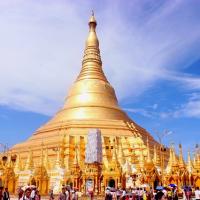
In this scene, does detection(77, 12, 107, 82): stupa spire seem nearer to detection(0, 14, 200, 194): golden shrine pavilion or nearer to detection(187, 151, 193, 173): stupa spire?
detection(0, 14, 200, 194): golden shrine pavilion

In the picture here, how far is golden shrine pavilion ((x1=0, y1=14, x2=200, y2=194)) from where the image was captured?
3134 cm

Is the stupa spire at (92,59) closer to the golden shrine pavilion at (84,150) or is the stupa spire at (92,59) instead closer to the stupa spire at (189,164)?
the golden shrine pavilion at (84,150)

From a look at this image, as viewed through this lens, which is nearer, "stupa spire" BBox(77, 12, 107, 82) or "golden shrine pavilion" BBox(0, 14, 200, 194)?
"golden shrine pavilion" BBox(0, 14, 200, 194)

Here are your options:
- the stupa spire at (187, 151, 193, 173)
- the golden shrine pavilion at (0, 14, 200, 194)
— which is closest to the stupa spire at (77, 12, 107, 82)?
the golden shrine pavilion at (0, 14, 200, 194)

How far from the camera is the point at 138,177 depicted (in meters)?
33.0

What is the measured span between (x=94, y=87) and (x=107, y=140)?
1235 centimetres

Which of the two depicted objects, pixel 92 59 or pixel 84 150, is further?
pixel 92 59

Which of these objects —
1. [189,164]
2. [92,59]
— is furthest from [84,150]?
[92,59]

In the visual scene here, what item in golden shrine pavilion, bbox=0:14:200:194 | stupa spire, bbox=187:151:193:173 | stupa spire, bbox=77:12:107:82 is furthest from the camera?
stupa spire, bbox=77:12:107:82

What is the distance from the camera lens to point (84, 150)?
39.5 m

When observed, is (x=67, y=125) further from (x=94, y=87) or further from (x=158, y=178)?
(x=158, y=178)

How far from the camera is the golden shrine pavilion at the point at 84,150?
31344 millimetres

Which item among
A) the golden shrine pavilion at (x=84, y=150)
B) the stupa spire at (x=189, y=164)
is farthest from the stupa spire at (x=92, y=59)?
the stupa spire at (x=189, y=164)

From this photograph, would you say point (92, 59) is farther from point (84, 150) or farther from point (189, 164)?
point (189, 164)
